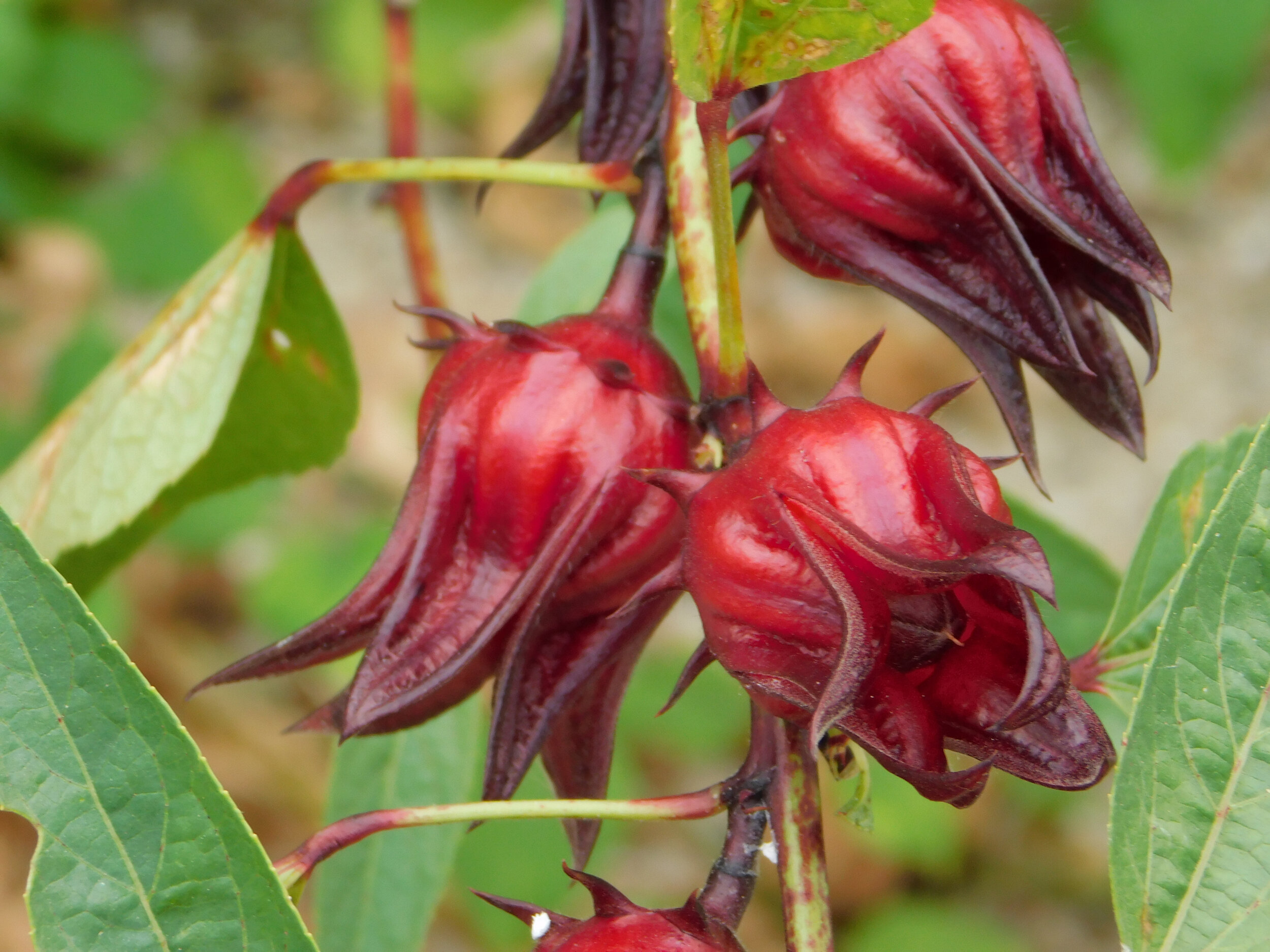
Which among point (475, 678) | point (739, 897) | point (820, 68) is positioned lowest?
point (739, 897)

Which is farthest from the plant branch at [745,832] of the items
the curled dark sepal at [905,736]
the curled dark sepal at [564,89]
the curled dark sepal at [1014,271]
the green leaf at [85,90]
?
the green leaf at [85,90]

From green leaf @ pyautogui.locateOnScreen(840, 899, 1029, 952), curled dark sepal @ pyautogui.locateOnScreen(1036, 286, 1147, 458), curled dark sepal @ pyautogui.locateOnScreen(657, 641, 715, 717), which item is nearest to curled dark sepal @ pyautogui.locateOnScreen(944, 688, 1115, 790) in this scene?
curled dark sepal @ pyautogui.locateOnScreen(657, 641, 715, 717)

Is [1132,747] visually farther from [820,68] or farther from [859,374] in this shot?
[820,68]

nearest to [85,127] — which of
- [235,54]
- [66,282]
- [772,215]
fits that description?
[66,282]

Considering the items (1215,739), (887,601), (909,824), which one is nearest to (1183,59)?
(909,824)

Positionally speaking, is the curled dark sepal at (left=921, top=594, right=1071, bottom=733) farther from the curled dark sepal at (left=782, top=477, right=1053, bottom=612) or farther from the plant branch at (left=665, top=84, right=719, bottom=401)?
the plant branch at (left=665, top=84, right=719, bottom=401)

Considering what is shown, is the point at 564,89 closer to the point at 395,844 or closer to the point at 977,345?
the point at 977,345
